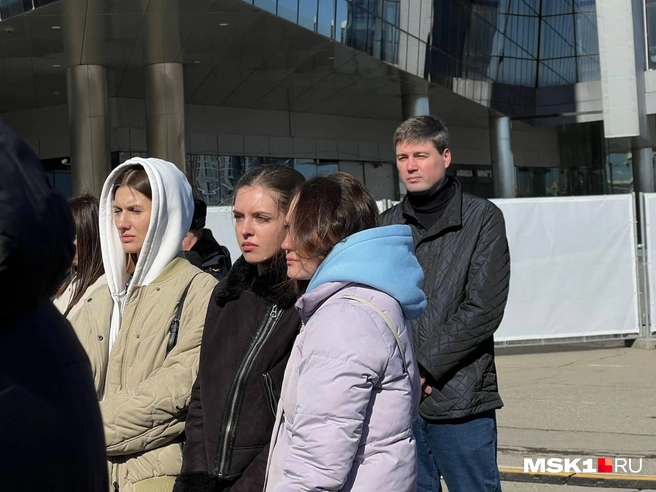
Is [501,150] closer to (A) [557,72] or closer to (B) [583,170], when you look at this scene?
(A) [557,72]

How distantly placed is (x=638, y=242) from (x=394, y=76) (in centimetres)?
1788

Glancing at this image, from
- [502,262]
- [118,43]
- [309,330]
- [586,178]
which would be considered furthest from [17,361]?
[586,178]

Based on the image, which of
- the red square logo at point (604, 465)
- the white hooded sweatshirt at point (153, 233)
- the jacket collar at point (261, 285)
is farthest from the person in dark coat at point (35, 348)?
the red square logo at point (604, 465)

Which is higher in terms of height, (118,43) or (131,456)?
(118,43)

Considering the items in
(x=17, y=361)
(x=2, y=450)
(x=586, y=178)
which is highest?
(x=586, y=178)

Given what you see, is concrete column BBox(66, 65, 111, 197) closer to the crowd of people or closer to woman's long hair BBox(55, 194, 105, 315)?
woman's long hair BBox(55, 194, 105, 315)

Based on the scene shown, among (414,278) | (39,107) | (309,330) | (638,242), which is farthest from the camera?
(39,107)

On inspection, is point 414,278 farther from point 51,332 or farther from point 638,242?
point 638,242

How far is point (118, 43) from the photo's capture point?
23406mm

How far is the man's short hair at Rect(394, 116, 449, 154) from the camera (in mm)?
4316

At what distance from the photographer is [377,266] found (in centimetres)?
280

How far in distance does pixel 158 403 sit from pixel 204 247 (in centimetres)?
349

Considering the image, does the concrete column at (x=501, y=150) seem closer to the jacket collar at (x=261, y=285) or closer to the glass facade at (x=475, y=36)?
the glass facade at (x=475, y=36)

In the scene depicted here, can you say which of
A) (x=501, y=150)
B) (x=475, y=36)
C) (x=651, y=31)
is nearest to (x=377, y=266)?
(x=475, y=36)
